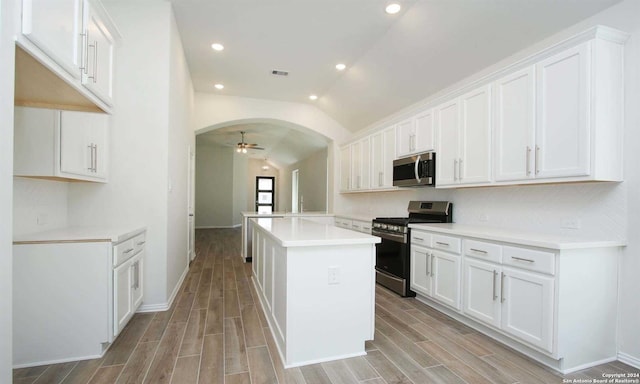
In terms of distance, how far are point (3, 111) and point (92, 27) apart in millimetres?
1268

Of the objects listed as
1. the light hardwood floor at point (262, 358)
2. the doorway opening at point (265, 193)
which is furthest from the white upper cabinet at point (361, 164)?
the doorway opening at point (265, 193)

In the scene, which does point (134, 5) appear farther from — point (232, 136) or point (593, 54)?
point (232, 136)

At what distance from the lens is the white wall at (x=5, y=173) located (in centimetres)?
114

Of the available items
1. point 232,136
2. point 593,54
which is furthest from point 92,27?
point 232,136

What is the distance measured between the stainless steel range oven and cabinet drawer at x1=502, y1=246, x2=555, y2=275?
1.31 metres

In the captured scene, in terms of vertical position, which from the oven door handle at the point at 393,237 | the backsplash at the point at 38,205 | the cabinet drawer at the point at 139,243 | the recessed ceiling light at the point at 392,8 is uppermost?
the recessed ceiling light at the point at 392,8

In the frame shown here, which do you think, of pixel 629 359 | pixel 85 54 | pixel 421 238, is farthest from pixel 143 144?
pixel 629 359

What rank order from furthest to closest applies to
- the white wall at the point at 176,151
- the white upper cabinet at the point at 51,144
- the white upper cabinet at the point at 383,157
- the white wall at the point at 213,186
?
1. the white wall at the point at 213,186
2. the white upper cabinet at the point at 383,157
3. the white wall at the point at 176,151
4. the white upper cabinet at the point at 51,144

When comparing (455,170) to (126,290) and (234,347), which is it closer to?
(234,347)

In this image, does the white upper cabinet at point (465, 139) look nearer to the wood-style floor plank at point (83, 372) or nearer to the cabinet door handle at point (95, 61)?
the cabinet door handle at point (95, 61)

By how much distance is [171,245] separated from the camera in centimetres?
340

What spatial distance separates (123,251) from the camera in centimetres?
247

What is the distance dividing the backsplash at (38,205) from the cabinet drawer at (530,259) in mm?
3677

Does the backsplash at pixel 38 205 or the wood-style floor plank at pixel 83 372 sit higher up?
the backsplash at pixel 38 205
